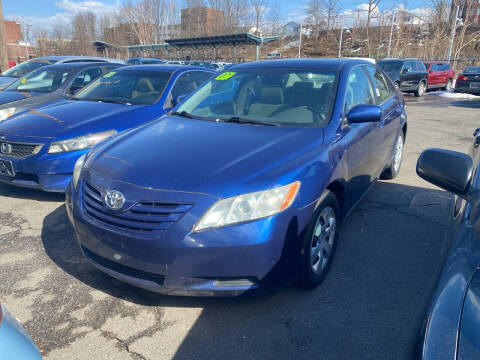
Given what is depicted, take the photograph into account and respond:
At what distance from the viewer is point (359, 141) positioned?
336 cm

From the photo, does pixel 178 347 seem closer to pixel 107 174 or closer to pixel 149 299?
pixel 149 299

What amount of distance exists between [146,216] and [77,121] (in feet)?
9.11

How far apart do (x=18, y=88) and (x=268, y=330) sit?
758 centimetres

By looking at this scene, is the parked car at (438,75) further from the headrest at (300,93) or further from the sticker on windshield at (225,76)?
the headrest at (300,93)

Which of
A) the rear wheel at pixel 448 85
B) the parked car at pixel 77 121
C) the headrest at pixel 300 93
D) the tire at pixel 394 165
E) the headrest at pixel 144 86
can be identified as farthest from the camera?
the rear wheel at pixel 448 85

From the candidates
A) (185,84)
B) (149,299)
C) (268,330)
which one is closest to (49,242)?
(149,299)

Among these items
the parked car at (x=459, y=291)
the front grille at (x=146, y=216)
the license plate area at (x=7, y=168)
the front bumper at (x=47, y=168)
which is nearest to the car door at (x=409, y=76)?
the front bumper at (x=47, y=168)

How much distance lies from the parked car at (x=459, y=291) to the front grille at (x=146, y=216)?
4.43 feet

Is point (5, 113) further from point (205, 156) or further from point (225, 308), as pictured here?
point (225, 308)

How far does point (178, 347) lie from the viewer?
223 centimetres

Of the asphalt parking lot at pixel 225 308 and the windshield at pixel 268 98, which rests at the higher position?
the windshield at pixel 268 98

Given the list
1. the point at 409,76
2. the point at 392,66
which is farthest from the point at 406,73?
the point at 392,66

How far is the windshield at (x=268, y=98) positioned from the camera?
3232 millimetres

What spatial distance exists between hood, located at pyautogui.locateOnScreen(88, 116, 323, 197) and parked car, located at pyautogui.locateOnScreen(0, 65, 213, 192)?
131 cm
